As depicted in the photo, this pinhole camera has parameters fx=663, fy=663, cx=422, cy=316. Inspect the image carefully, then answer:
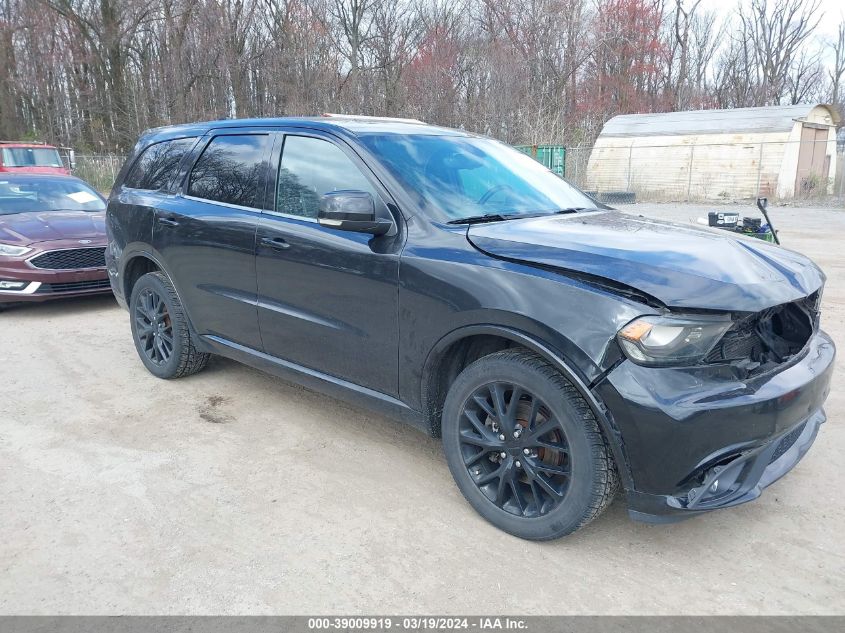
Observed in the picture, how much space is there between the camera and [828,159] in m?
26.1

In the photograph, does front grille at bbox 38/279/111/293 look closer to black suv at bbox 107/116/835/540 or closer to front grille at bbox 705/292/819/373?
black suv at bbox 107/116/835/540

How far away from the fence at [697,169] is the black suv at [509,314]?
65.8 feet

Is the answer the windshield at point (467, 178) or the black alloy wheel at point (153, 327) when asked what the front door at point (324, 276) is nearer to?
the windshield at point (467, 178)

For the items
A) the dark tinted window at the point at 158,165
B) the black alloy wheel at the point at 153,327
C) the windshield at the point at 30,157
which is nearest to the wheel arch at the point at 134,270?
the black alloy wheel at the point at 153,327

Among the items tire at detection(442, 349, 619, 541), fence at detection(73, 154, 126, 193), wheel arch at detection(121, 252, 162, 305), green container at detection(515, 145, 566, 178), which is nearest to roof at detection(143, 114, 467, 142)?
wheel arch at detection(121, 252, 162, 305)

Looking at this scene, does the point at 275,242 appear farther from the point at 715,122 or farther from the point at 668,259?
the point at 715,122

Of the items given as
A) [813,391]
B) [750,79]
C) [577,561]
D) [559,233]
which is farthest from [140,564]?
[750,79]

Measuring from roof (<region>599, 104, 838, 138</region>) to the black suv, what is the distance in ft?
76.2

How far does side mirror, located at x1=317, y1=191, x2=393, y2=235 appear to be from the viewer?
3.17 m

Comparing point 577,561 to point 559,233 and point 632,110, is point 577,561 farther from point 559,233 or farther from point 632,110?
point 632,110

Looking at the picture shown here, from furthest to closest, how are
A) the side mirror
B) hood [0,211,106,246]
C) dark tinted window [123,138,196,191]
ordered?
hood [0,211,106,246] < dark tinted window [123,138,196,191] < the side mirror

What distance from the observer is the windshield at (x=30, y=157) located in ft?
53.3

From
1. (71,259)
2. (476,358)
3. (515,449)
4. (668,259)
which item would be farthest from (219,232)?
(71,259)

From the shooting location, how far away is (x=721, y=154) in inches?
948
